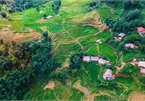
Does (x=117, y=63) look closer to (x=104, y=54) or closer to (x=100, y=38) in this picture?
(x=104, y=54)

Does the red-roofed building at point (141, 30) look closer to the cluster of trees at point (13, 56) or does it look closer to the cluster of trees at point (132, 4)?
the cluster of trees at point (132, 4)

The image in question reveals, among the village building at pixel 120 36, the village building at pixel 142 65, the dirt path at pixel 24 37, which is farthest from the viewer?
the dirt path at pixel 24 37

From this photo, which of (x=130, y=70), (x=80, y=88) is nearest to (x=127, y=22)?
(x=130, y=70)

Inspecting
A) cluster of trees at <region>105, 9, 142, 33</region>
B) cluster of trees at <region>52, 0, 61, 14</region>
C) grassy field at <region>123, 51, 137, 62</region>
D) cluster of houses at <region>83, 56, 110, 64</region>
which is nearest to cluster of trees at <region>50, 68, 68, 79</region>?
cluster of houses at <region>83, 56, 110, 64</region>

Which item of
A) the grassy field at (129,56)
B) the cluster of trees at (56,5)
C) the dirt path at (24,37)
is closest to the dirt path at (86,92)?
the grassy field at (129,56)

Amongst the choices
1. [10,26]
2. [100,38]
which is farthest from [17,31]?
[100,38]
